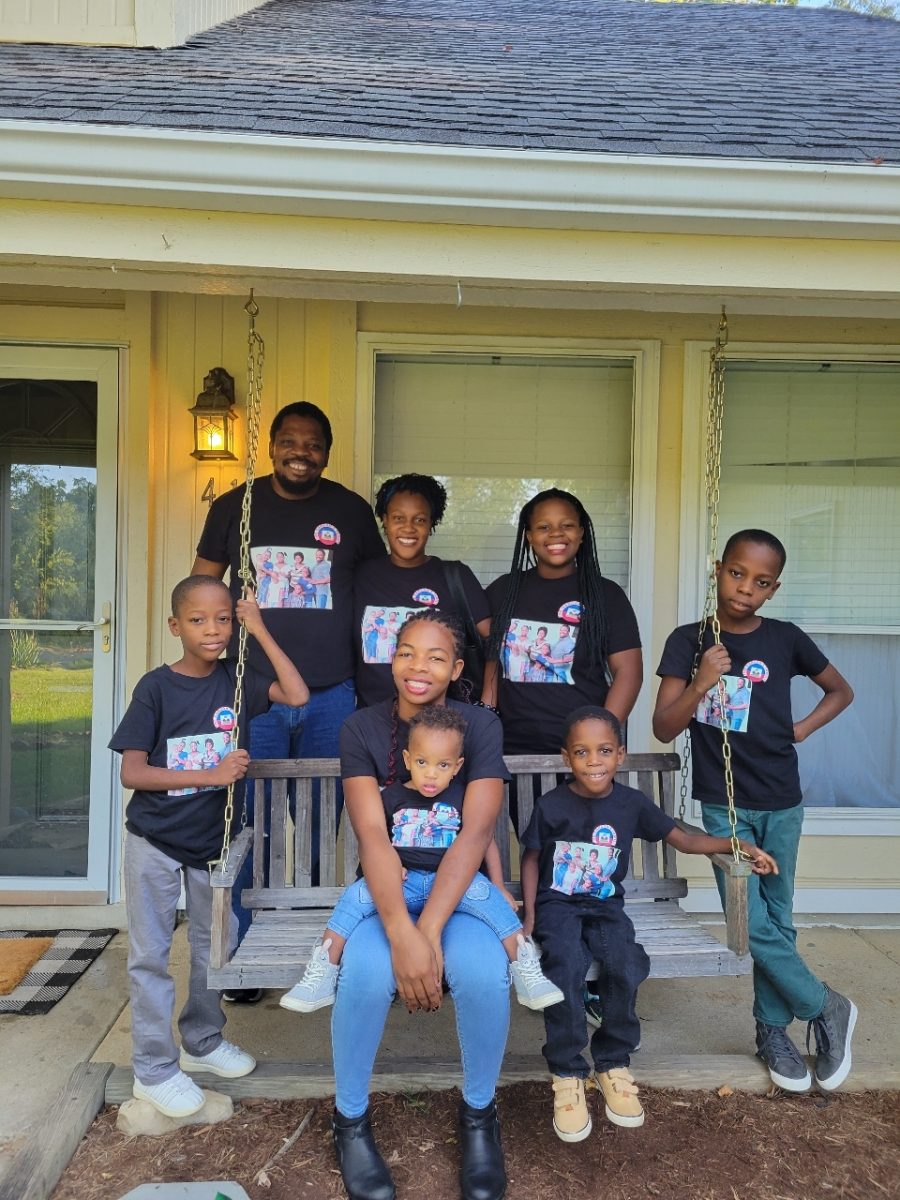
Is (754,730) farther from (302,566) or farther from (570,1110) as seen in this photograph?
(302,566)

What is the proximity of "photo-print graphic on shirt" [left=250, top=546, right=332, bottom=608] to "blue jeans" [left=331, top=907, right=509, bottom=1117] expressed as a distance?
116cm

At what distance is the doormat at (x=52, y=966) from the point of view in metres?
2.98

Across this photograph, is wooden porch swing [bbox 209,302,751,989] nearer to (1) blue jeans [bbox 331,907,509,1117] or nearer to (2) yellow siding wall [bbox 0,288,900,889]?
(1) blue jeans [bbox 331,907,509,1117]

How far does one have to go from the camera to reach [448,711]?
7.39 feet

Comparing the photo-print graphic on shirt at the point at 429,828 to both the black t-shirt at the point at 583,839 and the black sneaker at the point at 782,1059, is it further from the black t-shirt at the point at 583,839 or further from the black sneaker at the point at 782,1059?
the black sneaker at the point at 782,1059

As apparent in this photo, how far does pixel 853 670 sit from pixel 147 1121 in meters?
3.14

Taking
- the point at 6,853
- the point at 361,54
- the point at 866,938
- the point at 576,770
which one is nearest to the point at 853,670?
the point at 866,938

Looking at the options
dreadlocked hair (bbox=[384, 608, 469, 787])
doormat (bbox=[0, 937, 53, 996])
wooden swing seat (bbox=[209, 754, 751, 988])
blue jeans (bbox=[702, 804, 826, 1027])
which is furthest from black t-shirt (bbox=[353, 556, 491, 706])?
doormat (bbox=[0, 937, 53, 996])

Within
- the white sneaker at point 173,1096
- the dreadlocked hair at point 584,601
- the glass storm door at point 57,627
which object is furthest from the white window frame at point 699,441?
the glass storm door at point 57,627

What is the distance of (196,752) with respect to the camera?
7.82 feet

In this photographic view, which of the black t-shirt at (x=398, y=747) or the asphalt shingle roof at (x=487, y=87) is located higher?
the asphalt shingle roof at (x=487, y=87)

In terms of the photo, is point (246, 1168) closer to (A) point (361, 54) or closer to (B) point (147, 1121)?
(B) point (147, 1121)

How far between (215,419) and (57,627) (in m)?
1.09

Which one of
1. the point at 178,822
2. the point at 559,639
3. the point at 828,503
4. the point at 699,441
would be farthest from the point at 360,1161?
the point at 828,503
